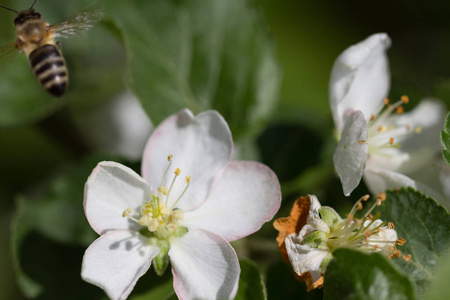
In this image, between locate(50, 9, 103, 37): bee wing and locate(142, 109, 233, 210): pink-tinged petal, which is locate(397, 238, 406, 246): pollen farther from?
locate(50, 9, 103, 37): bee wing

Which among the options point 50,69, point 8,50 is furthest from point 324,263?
point 8,50

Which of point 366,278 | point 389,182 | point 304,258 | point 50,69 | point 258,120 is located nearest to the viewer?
point 366,278


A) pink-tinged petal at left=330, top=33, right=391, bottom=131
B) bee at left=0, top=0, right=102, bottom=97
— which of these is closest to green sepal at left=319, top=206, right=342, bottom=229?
pink-tinged petal at left=330, top=33, right=391, bottom=131

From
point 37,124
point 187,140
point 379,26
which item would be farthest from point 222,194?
point 379,26

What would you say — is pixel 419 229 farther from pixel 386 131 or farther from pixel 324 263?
pixel 386 131

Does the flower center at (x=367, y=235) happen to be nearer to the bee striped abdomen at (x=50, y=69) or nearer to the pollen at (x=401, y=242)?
the pollen at (x=401, y=242)

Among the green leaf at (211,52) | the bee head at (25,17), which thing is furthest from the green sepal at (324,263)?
the bee head at (25,17)
